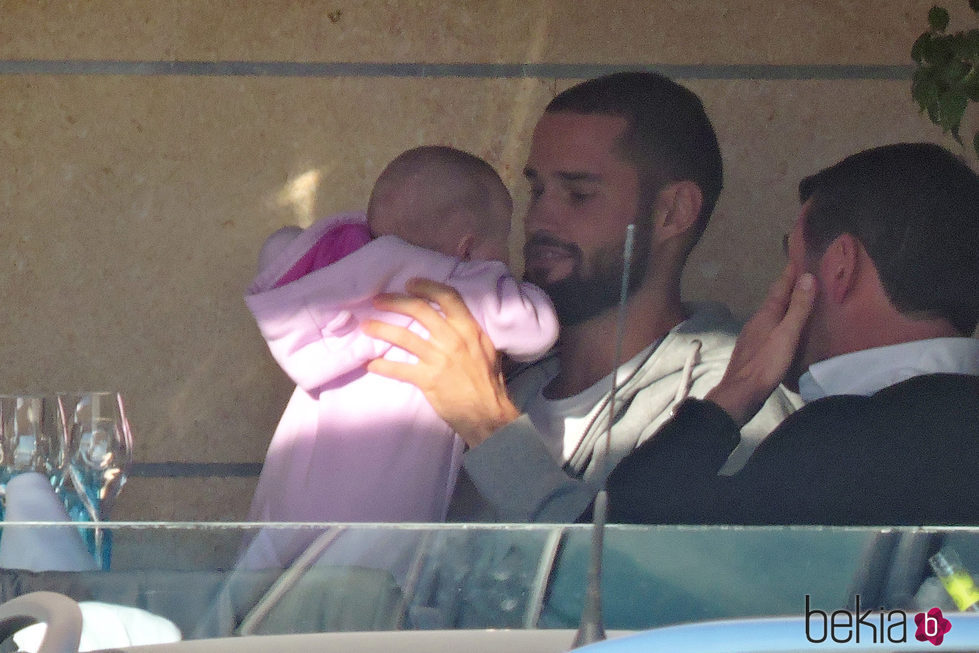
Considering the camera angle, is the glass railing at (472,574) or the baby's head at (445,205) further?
the baby's head at (445,205)

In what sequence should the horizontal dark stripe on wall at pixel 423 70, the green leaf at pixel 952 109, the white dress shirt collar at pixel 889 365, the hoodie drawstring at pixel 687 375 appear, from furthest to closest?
the horizontal dark stripe on wall at pixel 423 70 → the green leaf at pixel 952 109 → the hoodie drawstring at pixel 687 375 → the white dress shirt collar at pixel 889 365

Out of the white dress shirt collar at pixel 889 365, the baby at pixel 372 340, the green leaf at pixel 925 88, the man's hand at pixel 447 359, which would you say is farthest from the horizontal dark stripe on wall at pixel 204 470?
the green leaf at pixel 925 88

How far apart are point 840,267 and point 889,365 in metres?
0.22

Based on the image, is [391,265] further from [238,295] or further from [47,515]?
[47,515]

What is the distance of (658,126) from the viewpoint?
220cm

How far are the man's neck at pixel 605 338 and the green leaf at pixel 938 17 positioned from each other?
675 mm

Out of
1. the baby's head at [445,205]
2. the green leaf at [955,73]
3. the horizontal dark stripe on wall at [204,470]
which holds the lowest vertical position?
the horizontal dark stripe on wall at [204,470]

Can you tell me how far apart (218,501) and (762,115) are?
1.31 metres

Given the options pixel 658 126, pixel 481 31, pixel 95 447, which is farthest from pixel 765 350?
pixel 95 447

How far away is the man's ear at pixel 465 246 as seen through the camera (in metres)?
2.07

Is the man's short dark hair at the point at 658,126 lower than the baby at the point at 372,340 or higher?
higher

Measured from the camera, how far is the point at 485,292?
2014 mm

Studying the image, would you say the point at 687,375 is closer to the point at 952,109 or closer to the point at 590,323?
the point at 590,323

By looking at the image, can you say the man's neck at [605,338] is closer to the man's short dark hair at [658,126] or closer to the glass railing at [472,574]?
the man's short dark hair at [658,126]
